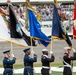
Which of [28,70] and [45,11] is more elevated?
[45,11]

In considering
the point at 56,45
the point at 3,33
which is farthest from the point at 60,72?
the point at 56,45

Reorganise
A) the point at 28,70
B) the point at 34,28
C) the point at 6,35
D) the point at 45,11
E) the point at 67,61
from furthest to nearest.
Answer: the point at 45,11, the point at 34,28, the point at 6,35, the point at 28,70, the point at 67,61

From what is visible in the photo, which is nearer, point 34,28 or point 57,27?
point 57,27

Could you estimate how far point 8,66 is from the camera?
52.7 ft

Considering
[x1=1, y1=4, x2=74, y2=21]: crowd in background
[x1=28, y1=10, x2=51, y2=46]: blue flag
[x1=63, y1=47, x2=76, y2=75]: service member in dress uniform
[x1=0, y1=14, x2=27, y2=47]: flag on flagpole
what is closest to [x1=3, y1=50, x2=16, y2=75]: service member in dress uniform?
[x1=0, y1=14, x2=27, y2=47]: flag on flagpole

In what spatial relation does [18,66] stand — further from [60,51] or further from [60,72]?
[60,51]

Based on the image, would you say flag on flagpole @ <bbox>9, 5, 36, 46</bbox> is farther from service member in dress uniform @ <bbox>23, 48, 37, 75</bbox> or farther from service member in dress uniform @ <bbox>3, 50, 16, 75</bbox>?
service member in dress uniform @ <bbox>3, 50, 16, 75</bbox>

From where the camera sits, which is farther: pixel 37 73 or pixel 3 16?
pixel 37 73

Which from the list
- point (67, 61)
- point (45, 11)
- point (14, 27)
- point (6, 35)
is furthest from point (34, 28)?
point (45, 11)

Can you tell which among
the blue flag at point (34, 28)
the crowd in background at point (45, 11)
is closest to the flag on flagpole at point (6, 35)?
the blue flag at point (34, 28)

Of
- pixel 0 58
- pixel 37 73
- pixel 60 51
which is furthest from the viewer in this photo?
pixel 60 51

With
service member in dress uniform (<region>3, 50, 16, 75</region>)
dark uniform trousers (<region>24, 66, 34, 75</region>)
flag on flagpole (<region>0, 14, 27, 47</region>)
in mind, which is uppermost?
flag on flagpole (<region>0, 14, 27, 47</region>)

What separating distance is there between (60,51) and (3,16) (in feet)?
30.8

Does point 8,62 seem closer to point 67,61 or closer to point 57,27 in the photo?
point 67,61
